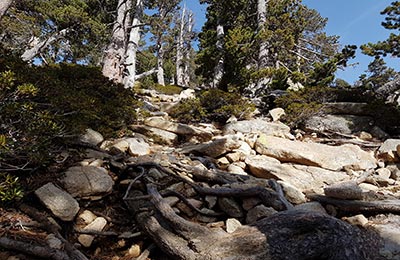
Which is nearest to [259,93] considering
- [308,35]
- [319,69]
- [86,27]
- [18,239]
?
[319,69]

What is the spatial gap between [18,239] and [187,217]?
1.79m

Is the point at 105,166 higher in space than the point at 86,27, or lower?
lower

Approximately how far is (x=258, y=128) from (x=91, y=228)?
542cm

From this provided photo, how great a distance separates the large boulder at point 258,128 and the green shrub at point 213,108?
1.16m

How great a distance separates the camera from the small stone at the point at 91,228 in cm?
298

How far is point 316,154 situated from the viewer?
5762 millimetres

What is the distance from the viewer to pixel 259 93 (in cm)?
1262

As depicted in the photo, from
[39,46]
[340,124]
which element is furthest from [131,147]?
[39,46]

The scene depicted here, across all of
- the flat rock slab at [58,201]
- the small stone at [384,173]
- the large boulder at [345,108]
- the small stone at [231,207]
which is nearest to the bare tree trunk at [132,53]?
the large boulder at [345,108]

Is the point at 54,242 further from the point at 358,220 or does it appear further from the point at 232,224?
the point at 358,220

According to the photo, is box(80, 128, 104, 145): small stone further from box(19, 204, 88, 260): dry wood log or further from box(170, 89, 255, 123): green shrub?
box(170, 89, 255, 123): green shrub

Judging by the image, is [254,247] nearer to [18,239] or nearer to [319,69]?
[18,239]

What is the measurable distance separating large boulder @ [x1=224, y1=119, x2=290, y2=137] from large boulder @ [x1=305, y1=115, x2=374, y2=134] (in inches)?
55.3

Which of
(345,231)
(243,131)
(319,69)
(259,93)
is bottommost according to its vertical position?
(345,231)
